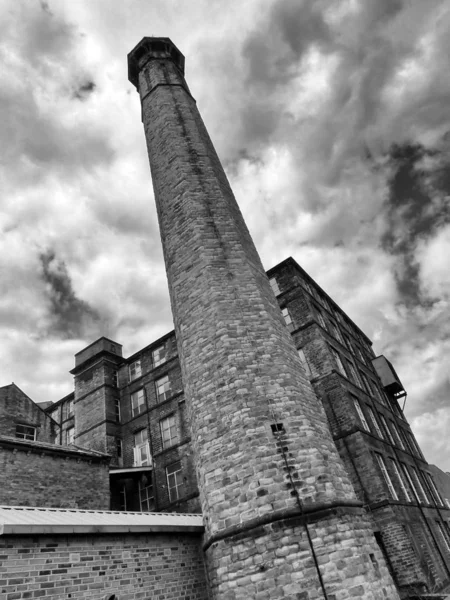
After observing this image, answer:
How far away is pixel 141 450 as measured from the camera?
20078 mm

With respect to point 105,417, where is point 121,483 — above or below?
below

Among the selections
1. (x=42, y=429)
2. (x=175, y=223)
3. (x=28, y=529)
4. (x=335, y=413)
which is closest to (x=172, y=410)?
(x=42, y=429)

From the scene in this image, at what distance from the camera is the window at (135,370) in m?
22.7

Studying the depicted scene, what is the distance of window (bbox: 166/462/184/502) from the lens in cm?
1745

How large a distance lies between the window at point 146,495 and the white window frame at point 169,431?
68.9 inches

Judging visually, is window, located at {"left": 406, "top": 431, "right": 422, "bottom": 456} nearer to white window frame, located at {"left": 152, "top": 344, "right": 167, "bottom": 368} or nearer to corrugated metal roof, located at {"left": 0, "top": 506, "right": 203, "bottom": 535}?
white window frame, located at {"left": 152, "top": 344, "right": 167, "bottom": 368}

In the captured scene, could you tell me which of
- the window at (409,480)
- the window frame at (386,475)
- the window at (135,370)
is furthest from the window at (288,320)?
the window at (135,370)

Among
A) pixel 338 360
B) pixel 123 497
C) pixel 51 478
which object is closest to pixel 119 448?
pixel 123 497

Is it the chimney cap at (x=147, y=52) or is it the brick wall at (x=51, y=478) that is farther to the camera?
the chimney cap at (x=147, y=52)

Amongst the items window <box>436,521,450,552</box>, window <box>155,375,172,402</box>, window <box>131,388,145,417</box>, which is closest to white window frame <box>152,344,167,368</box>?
window <box>155,375,172,402</box>

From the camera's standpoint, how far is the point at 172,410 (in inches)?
773

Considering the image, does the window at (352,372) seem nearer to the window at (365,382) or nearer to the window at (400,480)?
the window at (365,382)

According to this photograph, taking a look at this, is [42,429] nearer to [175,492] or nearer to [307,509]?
[175,492]

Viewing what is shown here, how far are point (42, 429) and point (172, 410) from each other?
18.8 feet
